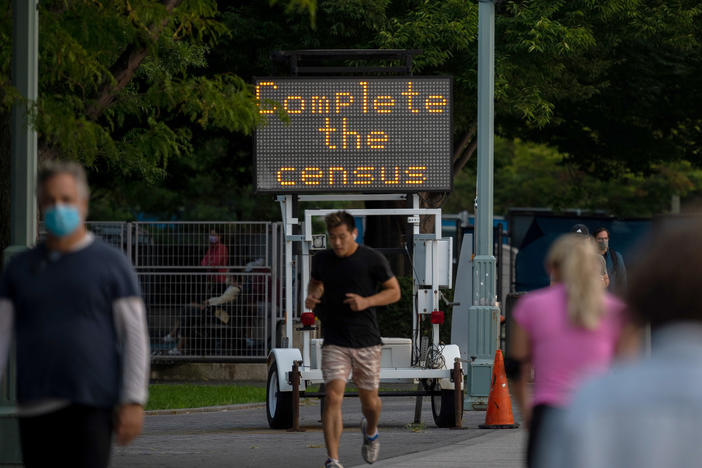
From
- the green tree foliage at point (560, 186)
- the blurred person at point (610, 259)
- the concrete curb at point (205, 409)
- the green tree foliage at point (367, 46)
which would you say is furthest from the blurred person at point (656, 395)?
Answer: the green tree foliage at point (560, 186)

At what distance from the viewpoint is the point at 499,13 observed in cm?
2370

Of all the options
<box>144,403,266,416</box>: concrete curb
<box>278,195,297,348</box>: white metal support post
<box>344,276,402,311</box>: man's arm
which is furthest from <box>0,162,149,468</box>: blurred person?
<box>144,403,266,416</box>: concrete curb

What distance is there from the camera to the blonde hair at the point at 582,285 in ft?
19.1

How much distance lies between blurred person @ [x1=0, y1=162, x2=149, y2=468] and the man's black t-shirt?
15.7 ft

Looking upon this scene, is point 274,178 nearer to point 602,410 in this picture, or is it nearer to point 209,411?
point 209,411

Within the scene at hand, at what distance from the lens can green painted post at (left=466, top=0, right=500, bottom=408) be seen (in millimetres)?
15930

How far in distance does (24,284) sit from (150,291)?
→ 17023mm

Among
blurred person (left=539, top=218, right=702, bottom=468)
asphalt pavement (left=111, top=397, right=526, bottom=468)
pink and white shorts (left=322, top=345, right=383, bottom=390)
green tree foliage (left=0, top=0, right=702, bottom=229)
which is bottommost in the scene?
asphalt pavement (left=111, top=397, right=526, bottom=468)

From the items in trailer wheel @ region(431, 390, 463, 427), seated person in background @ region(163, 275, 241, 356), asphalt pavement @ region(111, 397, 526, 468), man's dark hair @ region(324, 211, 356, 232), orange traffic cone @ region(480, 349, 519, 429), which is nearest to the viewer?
man's dark hair @ region(324, 211, 356, 232)

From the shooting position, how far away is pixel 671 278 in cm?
248

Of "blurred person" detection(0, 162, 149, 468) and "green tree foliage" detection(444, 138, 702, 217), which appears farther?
"green tree foliage" detection(444, 138, 702, 217)

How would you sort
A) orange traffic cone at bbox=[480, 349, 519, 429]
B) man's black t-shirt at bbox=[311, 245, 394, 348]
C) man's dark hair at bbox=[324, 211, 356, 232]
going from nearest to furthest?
man's dark hair at bbox=[324, 211, 356, 232] → man's black t-shirt at bbox=[311, 245, 394, 348] → orange traffic cone at bbox=[480, 349, 519, 429]

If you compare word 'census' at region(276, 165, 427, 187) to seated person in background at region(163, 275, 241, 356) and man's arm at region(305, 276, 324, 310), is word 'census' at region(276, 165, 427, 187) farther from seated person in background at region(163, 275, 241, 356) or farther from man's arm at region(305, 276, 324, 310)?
seated person in background at region(163, 275, 241, 356)

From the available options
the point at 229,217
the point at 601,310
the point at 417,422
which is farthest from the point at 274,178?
the point at 229,217
